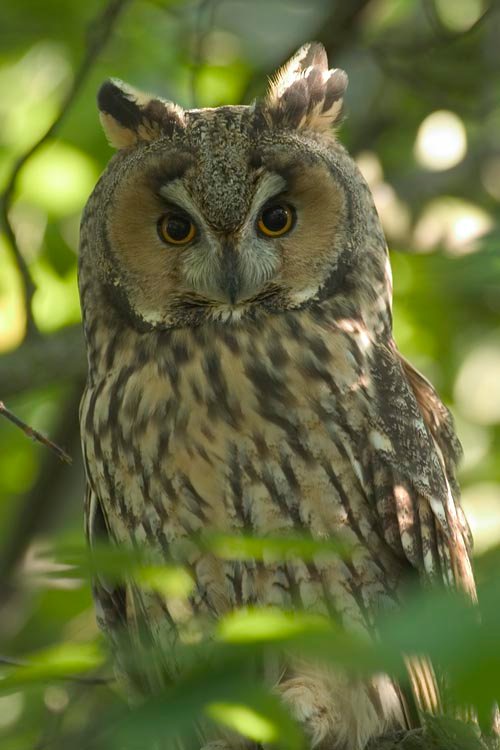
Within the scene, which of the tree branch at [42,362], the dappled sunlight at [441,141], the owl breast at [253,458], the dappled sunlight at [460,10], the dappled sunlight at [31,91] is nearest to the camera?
the owl breast at [253,458]

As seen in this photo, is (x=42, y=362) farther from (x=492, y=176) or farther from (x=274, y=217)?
(x=492, y=176)

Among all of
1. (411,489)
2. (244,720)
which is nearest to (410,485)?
(411,489)

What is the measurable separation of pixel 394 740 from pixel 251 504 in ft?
1.78

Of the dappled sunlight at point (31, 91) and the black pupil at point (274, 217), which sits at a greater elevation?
the dappled sunlight at point (31, 91)

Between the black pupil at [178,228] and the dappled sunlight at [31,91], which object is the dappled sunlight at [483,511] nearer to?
the black pupil at [178,228]

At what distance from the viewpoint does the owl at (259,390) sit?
8.05 feet

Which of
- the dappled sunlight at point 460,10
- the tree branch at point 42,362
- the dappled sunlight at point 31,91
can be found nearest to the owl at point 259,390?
the tree branch at point 42,362

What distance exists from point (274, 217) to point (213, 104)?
153 cm

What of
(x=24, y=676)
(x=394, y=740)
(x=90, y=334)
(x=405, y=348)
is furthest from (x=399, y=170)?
(x=24, y=676)

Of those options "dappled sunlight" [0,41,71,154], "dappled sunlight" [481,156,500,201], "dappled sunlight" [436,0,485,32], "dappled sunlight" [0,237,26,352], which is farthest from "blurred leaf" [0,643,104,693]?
"dappled sunlight" [436,0,485,32]

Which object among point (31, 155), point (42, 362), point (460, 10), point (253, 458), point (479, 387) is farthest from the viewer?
point (460, 10)

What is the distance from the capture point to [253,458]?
8.05 feet

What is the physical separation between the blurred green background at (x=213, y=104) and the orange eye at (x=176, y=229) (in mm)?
819

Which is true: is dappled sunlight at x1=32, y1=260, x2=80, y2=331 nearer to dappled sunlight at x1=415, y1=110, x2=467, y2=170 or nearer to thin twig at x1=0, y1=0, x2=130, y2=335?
thin twig at x1=0, y1=0, x2=130, y2=335
